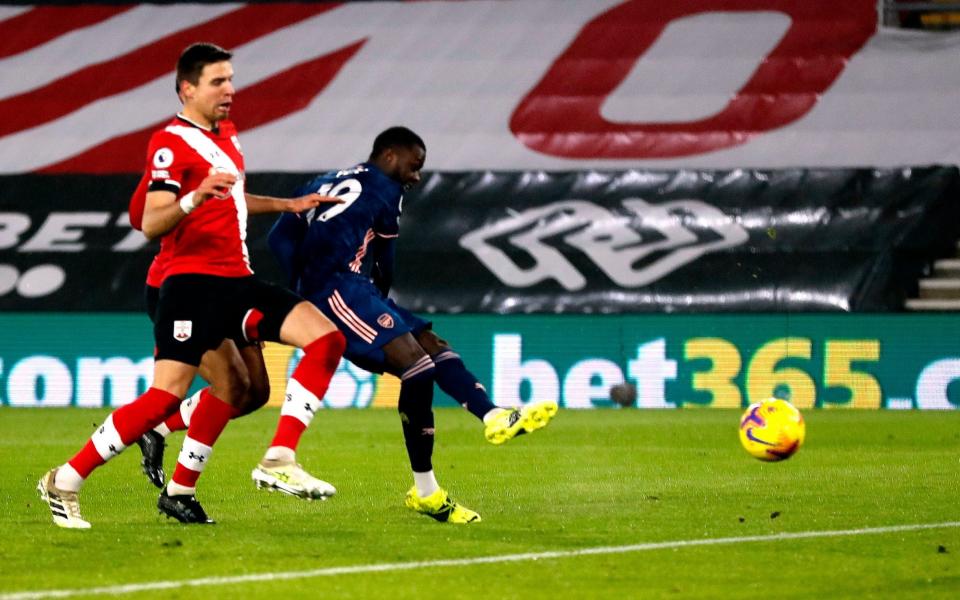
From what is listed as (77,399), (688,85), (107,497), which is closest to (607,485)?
(107,497)

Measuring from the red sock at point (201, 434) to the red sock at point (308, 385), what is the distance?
0.29 metres

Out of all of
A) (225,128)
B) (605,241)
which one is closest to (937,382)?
(605,241)

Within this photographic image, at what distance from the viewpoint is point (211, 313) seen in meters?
6.78

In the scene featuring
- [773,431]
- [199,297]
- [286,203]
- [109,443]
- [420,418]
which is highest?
[286,203]

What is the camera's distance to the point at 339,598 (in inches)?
202

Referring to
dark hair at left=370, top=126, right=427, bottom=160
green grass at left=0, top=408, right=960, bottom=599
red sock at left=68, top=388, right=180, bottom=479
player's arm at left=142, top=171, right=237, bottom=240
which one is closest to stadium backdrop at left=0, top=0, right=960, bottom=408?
green grass at left=0, top=408, right=960, bottom=599

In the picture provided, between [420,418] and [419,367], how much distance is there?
26 cm

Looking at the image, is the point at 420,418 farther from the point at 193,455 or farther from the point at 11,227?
the point at 11,227

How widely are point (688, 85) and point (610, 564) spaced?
49.7ft

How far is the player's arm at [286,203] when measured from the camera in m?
6.99

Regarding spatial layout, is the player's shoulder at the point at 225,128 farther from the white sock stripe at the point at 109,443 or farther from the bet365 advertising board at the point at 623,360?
the bet365 advertising board at the point at 623,360

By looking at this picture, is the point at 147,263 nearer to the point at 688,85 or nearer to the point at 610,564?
the point at 688,85

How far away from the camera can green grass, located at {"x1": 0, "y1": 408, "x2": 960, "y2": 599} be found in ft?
18.0

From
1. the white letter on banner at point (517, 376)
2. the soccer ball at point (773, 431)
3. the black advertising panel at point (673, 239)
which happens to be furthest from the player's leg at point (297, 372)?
the black advertising panel at point (673, 239)
